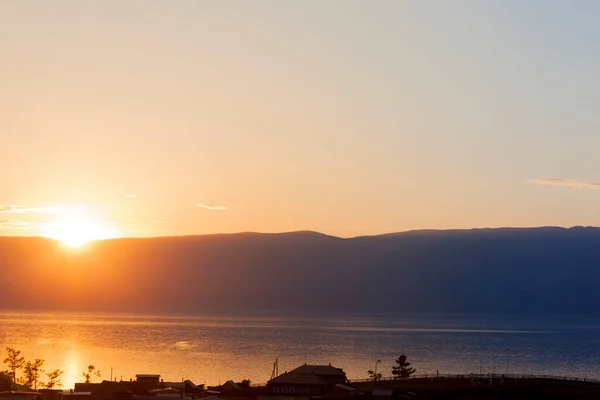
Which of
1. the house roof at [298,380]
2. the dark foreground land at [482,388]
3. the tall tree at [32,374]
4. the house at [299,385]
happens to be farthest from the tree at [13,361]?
the dark foreground land at [482,388]

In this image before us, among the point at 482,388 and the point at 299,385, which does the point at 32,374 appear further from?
the point at 482,388

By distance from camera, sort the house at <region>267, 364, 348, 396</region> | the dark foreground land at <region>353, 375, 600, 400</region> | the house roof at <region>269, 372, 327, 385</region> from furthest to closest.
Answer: the house roof at <region>269, 372, 327, 385</region>, the house at <region>267, 364, 348, 396</region>, the dark foreground land at <region>353, 375, 600, 400</region>

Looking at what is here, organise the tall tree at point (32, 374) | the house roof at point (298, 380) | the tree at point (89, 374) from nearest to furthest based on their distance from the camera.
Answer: the house roof at point (298, 380) → the tall tree at point (32, 374) → the tree at point (89, 374)

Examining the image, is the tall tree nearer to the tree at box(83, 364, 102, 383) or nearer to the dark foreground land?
the tree at box(83, 364, 102, 383)

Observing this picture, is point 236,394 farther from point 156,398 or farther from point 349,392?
point 156,398

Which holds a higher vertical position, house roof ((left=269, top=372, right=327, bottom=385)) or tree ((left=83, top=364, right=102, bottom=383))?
house roof ((left=269, top=372, right=327, bottom=385))

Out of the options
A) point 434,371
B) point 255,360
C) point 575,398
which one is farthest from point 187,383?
point 255,360

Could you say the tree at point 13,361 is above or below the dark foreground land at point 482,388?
above

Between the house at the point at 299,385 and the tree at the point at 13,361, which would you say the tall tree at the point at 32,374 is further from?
the house at the point at 299,385

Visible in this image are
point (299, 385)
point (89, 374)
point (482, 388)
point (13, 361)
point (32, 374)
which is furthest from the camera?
point (89, 374)

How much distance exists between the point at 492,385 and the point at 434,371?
62354mm

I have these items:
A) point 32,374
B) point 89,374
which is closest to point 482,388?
point 89,374

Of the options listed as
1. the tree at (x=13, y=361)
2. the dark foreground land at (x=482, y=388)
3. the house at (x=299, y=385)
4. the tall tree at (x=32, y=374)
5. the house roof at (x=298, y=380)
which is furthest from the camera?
the tree at (x=13, y=361)

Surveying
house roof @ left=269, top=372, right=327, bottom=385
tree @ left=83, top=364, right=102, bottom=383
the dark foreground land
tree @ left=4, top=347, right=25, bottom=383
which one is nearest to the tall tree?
tree @ left=4, top=347, right=25, bottom=383
